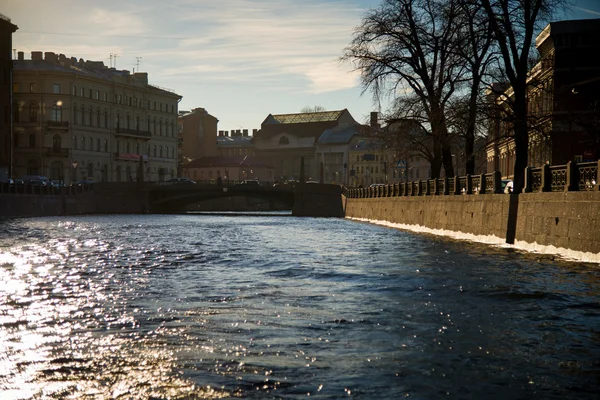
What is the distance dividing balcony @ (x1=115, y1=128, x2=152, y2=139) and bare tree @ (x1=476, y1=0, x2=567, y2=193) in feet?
286

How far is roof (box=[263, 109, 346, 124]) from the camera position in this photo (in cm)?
16649

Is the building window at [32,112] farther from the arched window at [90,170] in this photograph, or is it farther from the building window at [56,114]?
the arched window at [90,170]

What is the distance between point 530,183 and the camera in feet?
85.7

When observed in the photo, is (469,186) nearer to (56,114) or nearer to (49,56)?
(56,114)

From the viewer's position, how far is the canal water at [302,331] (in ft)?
26.6

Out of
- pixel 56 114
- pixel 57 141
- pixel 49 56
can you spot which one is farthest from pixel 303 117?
pixel 57 141

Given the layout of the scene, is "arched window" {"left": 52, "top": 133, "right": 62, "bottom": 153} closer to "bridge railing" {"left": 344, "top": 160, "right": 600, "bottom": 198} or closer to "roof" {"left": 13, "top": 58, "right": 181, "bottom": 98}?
"roof" {"left": 13, "top": 58, "right": 181, "bottom": 98}

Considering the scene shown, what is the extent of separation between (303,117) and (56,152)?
245 ft

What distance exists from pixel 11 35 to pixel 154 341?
79.1 m

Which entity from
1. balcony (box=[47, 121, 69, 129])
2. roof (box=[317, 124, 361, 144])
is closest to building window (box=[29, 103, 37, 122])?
balcony (box=[47, 121, 69, 129])

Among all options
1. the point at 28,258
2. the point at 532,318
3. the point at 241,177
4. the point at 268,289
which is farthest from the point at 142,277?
the point at 241,177

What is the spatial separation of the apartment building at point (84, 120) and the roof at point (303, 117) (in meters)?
45.0

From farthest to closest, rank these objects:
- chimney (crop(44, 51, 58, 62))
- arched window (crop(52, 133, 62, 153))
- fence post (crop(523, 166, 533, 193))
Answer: chimney (crop(44, 51, 58, 62))
arched window (crop(52, 133, 62, 153))
fence post (crop(523, 166, 533, 193))

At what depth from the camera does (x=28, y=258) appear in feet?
76.0
